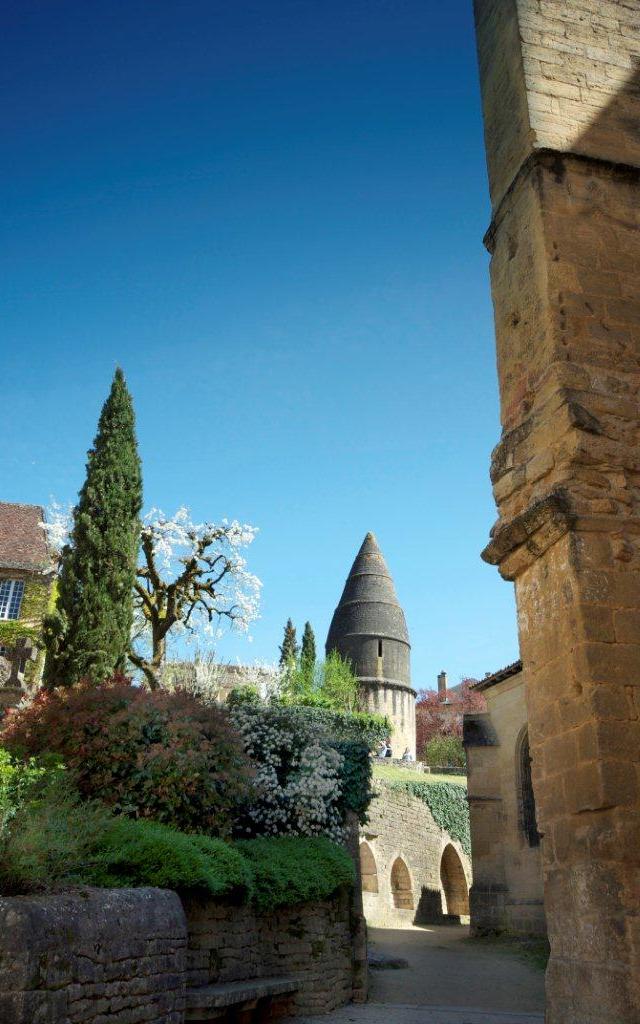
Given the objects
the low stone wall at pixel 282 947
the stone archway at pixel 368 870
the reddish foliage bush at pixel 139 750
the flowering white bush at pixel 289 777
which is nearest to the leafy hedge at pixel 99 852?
the low stone wall at pixel 282 947

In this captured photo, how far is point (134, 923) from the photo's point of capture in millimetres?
5496

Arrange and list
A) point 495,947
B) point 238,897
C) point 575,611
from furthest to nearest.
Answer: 1. point 495,947
2. point 238,897
3. point 575,611

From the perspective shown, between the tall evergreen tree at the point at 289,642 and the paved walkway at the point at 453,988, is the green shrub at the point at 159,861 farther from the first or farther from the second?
the tall evergreen tree at the point at 289,642

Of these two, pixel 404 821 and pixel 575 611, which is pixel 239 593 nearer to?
pixel 404 821

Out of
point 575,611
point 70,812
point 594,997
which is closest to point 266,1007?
point 70,812

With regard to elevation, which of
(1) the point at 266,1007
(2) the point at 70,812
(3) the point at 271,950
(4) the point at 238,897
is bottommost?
(1) the point at 266,1007

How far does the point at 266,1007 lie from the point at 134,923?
14.5 feet

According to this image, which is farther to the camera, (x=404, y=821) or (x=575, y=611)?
(x=404, y=821)

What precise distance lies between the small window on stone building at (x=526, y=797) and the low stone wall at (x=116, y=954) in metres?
9.42

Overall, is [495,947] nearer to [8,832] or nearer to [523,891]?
[523,891]

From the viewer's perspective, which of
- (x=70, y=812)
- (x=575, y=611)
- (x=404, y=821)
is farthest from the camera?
(x=404, y=821)

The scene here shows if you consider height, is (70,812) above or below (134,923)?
above

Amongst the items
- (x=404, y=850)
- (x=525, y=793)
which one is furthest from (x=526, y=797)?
(x=404, y=850)

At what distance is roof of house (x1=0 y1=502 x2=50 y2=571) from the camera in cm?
2811
